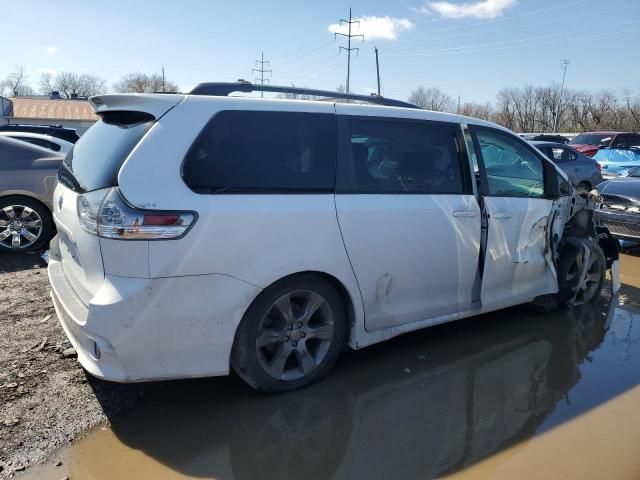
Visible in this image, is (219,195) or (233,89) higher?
(233,89)

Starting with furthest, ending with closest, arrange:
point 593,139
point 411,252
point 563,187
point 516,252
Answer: point 593,139 → point 563,187 → point 516,252 → point 411,252

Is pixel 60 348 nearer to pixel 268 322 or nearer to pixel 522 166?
pixel 268 322

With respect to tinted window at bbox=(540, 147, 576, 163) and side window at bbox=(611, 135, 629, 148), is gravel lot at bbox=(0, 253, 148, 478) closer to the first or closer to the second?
tinted window at bbox=(540, 147, 576, 163)

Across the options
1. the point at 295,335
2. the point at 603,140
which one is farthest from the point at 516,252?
the point at 603,140

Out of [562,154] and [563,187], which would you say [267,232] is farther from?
[562,154]

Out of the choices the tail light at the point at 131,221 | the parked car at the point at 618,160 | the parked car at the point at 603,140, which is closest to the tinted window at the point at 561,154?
the parked car at the point at 618,160

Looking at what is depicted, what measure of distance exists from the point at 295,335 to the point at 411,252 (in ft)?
3.32

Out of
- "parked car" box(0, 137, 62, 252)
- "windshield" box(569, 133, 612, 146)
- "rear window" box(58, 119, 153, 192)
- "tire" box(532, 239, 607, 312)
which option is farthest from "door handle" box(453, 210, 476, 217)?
"windshield" box(569, 133, 612, 146)

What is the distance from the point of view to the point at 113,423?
9.89 ft

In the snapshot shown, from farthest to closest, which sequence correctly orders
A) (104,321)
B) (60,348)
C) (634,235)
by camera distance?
(634,235) < (60,348) < (104,321)

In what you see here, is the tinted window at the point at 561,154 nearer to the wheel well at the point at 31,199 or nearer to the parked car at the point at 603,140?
the parked car at the point at 603,140

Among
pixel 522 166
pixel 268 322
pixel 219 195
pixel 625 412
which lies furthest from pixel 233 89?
pixel 625 412

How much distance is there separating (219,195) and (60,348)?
6.62ft

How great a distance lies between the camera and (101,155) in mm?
3041
